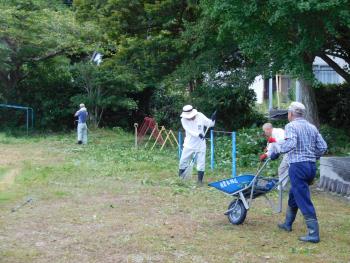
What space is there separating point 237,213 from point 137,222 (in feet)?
4.91

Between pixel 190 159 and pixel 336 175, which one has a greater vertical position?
pixel 190 159

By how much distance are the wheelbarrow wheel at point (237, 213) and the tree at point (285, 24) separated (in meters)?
4.76

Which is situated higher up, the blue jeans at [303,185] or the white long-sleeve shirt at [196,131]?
the white long-sleeve shirt at [196,131]

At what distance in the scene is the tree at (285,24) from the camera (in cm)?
1176

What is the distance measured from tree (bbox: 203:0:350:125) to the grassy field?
9.70 ft

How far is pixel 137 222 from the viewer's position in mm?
8617

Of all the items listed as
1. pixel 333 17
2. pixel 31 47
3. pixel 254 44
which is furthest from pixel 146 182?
pixel 31 47

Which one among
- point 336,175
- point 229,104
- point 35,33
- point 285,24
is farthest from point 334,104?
point 35,33

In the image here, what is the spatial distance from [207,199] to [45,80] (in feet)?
66.3

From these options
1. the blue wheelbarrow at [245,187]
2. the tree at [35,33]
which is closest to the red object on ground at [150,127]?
the tree at [35,33]

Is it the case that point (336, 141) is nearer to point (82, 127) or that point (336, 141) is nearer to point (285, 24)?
point (285, 24)

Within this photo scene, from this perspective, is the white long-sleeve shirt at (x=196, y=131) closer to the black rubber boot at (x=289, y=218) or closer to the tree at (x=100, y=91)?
the black rubber boot at (x=289, y=218)

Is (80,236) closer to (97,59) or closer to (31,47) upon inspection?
(31,47)

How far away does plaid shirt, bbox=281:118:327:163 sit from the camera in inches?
291
